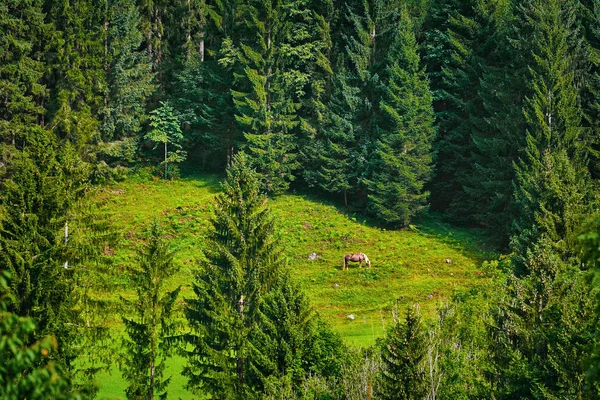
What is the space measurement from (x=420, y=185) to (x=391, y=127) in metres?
5.14

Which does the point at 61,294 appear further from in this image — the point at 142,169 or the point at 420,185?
the point at 142,169

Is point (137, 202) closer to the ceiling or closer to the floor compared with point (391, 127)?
closer to the floor

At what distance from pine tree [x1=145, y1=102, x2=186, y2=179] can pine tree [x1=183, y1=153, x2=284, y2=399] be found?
99.7 feet

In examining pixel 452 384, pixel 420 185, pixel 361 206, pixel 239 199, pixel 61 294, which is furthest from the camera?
pixel 361 206

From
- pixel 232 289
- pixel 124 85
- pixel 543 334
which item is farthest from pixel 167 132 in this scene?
pixel 543 334

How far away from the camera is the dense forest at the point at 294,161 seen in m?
23.5

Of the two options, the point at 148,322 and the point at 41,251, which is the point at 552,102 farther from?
the point at 41,251

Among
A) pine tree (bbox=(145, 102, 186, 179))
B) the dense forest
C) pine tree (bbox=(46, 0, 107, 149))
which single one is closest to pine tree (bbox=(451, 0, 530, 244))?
the dense forest

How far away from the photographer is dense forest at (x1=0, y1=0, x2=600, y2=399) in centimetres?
2348

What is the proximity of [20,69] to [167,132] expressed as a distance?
40.2 ft

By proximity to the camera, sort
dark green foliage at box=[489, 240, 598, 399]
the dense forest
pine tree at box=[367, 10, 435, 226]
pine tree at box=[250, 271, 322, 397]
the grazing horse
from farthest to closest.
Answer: pine tree at box=[367, 10, 435, 226] → the grazing horse → the dense forest → pine tree at box=[250, 271, 322, 397] → dark green foliage at box=[489, 240, 598, 399]

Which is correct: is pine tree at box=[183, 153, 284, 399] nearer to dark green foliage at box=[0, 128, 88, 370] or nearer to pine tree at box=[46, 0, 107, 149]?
dark green foliage at box=[0, 128, 88, 370]

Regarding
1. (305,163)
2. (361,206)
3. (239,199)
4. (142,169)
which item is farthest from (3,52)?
(239,199)

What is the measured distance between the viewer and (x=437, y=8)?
59531 mm
